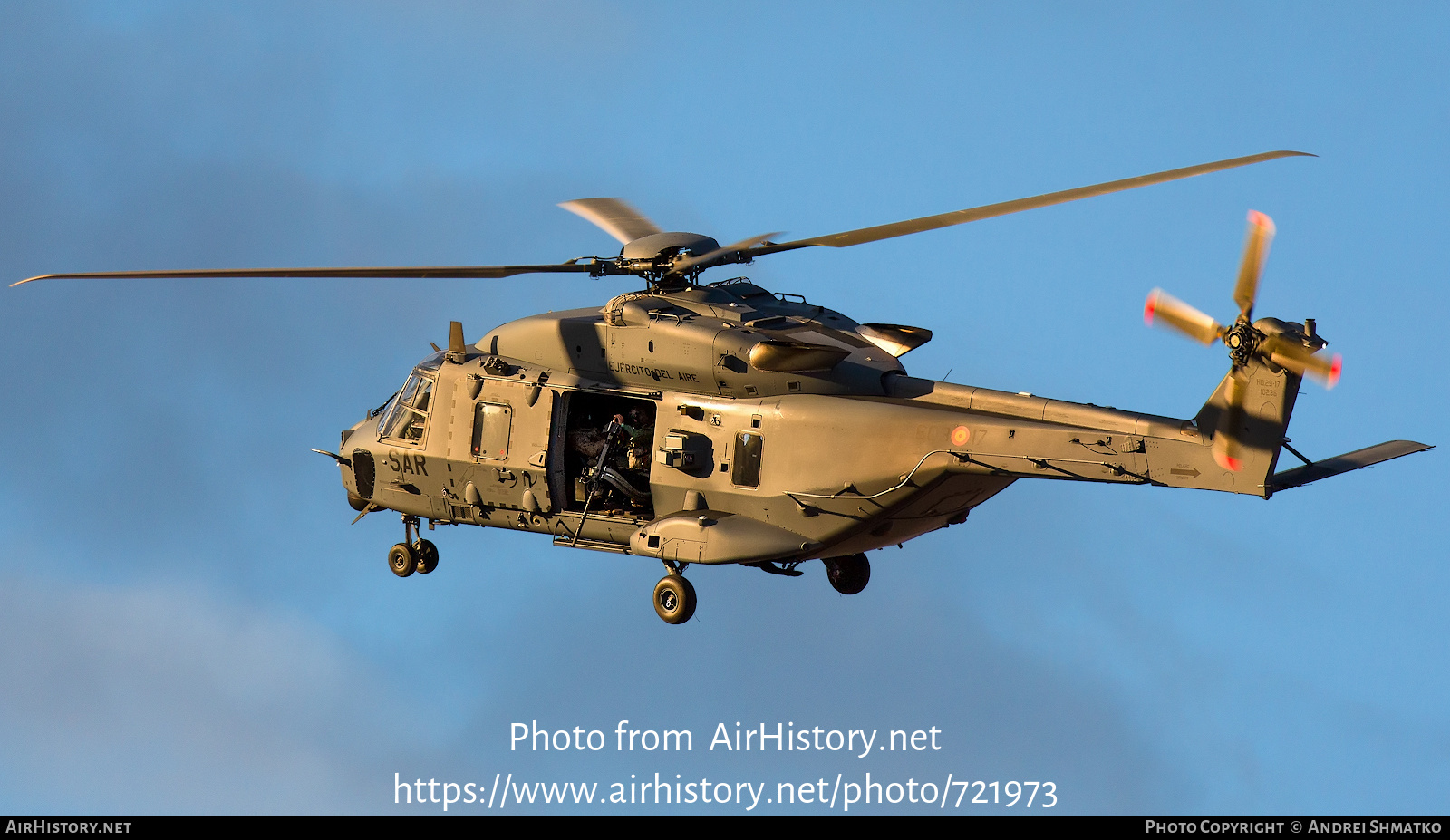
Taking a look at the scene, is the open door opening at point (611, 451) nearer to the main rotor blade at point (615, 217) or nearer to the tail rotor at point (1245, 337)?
the main rotor blade at point (615, 217)

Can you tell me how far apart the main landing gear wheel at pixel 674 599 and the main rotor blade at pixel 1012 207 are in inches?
222

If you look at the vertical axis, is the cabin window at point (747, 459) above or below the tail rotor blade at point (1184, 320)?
below

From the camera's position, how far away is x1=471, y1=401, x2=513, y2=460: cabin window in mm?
31984

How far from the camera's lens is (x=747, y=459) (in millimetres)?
29781

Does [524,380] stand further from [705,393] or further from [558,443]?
[705,393]

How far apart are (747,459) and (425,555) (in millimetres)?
7818

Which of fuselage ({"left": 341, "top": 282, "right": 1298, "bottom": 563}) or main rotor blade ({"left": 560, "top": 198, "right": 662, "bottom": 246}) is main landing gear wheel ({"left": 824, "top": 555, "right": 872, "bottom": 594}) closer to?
fuselage ({"left": 341, "top": 282, "right": 1298, "bottom": 563})

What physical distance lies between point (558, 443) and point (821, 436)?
487 centimetres

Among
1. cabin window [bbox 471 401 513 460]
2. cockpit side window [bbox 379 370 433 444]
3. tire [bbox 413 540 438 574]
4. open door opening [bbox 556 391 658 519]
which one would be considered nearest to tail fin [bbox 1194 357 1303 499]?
open door opening [bbox 556 391 658 519]

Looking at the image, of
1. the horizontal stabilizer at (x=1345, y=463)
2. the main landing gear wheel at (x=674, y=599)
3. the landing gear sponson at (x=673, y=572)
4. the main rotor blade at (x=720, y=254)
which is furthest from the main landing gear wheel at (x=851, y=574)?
the horizontal stabilizer at (x=1345, y=463)

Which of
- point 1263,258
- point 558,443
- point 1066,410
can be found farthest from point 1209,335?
point 558,443

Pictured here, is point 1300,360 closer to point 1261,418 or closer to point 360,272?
point 1261,418

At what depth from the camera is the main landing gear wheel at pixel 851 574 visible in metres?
32.5

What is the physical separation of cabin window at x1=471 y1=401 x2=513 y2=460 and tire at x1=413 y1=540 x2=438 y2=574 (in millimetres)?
3120
